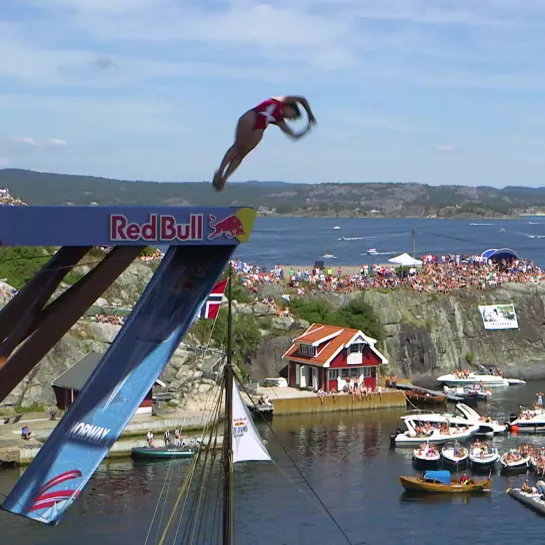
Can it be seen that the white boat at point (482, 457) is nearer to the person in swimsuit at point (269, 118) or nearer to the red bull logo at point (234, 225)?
the red bull logo at point (234, 225)

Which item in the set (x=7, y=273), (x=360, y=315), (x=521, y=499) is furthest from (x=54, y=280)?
(x=360, y=315)

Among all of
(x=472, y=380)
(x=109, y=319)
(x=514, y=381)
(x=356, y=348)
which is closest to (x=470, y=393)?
(x=472, y=380)

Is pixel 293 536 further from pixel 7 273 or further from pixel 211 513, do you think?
pixel 7 273

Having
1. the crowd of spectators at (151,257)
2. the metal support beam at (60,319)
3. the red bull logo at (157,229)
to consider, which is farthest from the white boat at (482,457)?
the metal support beam at (60,319)

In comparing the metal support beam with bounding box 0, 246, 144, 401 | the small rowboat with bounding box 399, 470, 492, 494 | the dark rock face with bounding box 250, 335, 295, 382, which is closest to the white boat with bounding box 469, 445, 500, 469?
the small rowboat with bounding box 399, 470, 492, 494

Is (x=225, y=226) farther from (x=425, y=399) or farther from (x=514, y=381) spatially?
(x=514, y=381)

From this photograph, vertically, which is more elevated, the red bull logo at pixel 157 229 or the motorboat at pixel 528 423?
the red bull logo at pixel 157 229

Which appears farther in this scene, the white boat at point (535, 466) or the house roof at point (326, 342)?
the house roof at point (326, 342)
